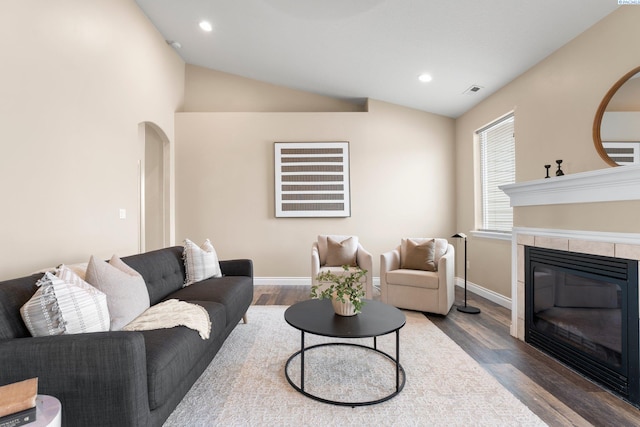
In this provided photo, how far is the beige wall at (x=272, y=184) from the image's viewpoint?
4926 mm

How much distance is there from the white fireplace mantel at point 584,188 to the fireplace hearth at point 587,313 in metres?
0.42

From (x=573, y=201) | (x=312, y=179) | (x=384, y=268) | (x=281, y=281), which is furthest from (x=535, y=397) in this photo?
(x=312, y=179)

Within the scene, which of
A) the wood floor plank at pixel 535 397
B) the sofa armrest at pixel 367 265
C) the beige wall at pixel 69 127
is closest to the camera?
the wood floor plank at pixel 535 397

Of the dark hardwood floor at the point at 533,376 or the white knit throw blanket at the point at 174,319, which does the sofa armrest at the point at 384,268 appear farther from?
the white knit throw blanket at the point at 174,319

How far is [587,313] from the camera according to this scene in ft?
7.38

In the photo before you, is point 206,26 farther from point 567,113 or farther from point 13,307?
point 567,113

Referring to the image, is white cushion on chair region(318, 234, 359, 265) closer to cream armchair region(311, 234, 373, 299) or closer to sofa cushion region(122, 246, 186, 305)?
cream armchair region(311, 234, 373, 299)

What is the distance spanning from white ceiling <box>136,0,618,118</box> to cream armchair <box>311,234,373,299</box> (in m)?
2.38

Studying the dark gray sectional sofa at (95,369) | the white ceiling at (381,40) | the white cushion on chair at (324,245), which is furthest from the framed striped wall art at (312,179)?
Answer: the dark gray sectional sofa at (95,369)

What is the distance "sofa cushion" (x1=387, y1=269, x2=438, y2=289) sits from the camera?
340 centimetres

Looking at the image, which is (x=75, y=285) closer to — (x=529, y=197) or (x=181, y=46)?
(x=529, y=197)

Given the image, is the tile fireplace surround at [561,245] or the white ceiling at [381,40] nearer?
the tile fireplace surround at [561,245]

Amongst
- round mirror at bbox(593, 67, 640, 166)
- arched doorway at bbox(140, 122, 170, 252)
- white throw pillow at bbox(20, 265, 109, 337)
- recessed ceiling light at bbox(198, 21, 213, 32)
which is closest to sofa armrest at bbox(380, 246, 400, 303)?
round mirror at bbox(593, 67, 640, 166)

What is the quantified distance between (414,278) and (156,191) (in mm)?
4195
